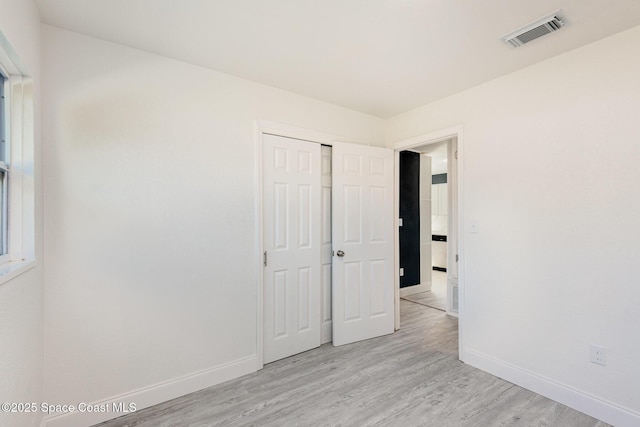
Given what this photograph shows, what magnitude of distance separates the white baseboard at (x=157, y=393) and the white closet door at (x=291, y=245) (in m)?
0.33

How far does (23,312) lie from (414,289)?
4.96 m

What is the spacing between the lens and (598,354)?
1968 mm

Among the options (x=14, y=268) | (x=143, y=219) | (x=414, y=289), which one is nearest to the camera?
(x=14, y=268)

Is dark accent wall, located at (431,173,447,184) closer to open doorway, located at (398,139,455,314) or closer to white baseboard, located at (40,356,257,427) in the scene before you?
open doorway, located at (398,139,455,314)

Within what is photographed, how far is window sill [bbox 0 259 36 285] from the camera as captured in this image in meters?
1.18

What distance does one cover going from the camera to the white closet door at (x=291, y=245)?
271 centimetres

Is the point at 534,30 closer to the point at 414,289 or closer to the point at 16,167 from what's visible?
the point at 16,167

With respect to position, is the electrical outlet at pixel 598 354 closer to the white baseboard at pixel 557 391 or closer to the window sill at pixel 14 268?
the white baseboard at pixel 557 391

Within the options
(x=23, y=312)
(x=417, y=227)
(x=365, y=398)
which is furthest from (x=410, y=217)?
(x=23, y=312)

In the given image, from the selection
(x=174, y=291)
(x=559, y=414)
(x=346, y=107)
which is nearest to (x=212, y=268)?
(x=174, y=291)

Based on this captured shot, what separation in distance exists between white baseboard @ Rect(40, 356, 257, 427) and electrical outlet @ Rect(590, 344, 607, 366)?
8.38 feet

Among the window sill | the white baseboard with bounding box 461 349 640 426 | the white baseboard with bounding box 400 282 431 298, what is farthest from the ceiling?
the white baseboard with bounding box 400 282 431 298

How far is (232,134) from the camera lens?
2.49 metres

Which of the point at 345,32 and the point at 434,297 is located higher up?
the point at 345,32
